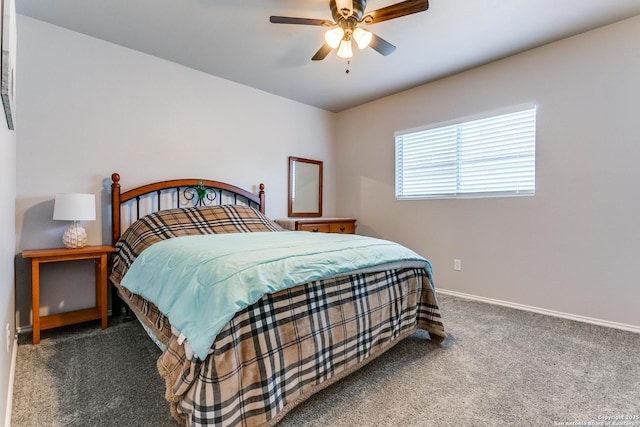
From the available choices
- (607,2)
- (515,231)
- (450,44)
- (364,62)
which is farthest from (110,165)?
(607,2)

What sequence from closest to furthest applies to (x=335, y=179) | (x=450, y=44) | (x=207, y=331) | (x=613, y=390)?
(x=207, y=331), (x=613, y=390), (x=450, y=44), (x=335, y=179)

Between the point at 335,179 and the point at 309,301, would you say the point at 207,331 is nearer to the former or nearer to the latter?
the point at 309,301

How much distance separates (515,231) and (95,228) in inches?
151

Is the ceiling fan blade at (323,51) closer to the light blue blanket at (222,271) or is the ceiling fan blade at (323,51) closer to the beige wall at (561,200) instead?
the light blue blanket at (222,271)

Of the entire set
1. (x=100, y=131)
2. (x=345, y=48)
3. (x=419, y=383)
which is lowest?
(x=419, y=383)

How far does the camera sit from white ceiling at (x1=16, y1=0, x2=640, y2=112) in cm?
225

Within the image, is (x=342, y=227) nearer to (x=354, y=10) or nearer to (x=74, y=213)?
(x=354, y=10)

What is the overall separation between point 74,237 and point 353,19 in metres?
2.60

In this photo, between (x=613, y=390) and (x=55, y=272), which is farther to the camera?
(x=55, y=272)

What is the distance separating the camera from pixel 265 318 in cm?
134

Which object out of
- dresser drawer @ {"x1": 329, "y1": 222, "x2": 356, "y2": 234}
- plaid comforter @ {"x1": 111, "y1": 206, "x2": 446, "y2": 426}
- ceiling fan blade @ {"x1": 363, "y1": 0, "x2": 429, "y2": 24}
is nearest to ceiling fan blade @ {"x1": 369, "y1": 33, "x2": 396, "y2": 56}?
ceiling fan blade @ {"x1": 363, "y1": 0, "x2": 429, "y2": 24}

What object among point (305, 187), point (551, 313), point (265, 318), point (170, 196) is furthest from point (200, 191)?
point (551, 313)

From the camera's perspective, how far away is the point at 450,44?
9.00 ft

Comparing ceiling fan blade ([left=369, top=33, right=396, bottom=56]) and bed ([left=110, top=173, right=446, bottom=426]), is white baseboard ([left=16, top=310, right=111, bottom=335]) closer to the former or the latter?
bed ([left=110, top=173, right=446, bottom=426])
